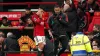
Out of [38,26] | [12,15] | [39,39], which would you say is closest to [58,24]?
[38,26]

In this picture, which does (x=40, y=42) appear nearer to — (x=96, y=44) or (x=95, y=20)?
(x=96, y=44)

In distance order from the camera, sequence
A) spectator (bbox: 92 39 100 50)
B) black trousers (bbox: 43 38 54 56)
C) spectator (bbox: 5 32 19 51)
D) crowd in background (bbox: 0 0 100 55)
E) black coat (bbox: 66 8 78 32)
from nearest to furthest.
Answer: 1. black trousers (bbox: 43 38 54 56)
2. spectator (bbox: 92 39 100 50)
3. crowd in background (bbox: 0 0 100 55)
4. spectator (bbox: 5 32 19 51)
5. black coat (bbox: 66 8 78 32)

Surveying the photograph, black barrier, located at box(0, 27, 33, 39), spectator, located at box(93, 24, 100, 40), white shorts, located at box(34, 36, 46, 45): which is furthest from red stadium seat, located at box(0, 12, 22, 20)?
white shorts, located at box(34, 36, 46, 45)

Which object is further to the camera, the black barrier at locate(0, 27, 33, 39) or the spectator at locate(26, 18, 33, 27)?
the spectator at locate(26, 18, 33, 27)

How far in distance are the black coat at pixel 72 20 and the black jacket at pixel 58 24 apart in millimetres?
675

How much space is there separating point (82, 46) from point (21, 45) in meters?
2.48

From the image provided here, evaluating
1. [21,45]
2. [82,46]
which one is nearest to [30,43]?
[21,45]

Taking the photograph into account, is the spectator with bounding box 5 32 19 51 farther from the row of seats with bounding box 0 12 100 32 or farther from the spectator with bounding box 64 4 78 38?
the row of seats with bounding box 0 12 100 32

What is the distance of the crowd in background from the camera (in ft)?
51.2

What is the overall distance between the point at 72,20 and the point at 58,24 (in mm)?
1302

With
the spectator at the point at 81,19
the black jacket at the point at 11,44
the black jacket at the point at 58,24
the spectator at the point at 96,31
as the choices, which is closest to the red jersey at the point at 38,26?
the black jacket at the point at 58,24

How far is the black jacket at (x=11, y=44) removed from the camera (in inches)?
619

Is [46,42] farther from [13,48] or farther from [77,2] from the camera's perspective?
[77,2]

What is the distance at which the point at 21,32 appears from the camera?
1655 cm
